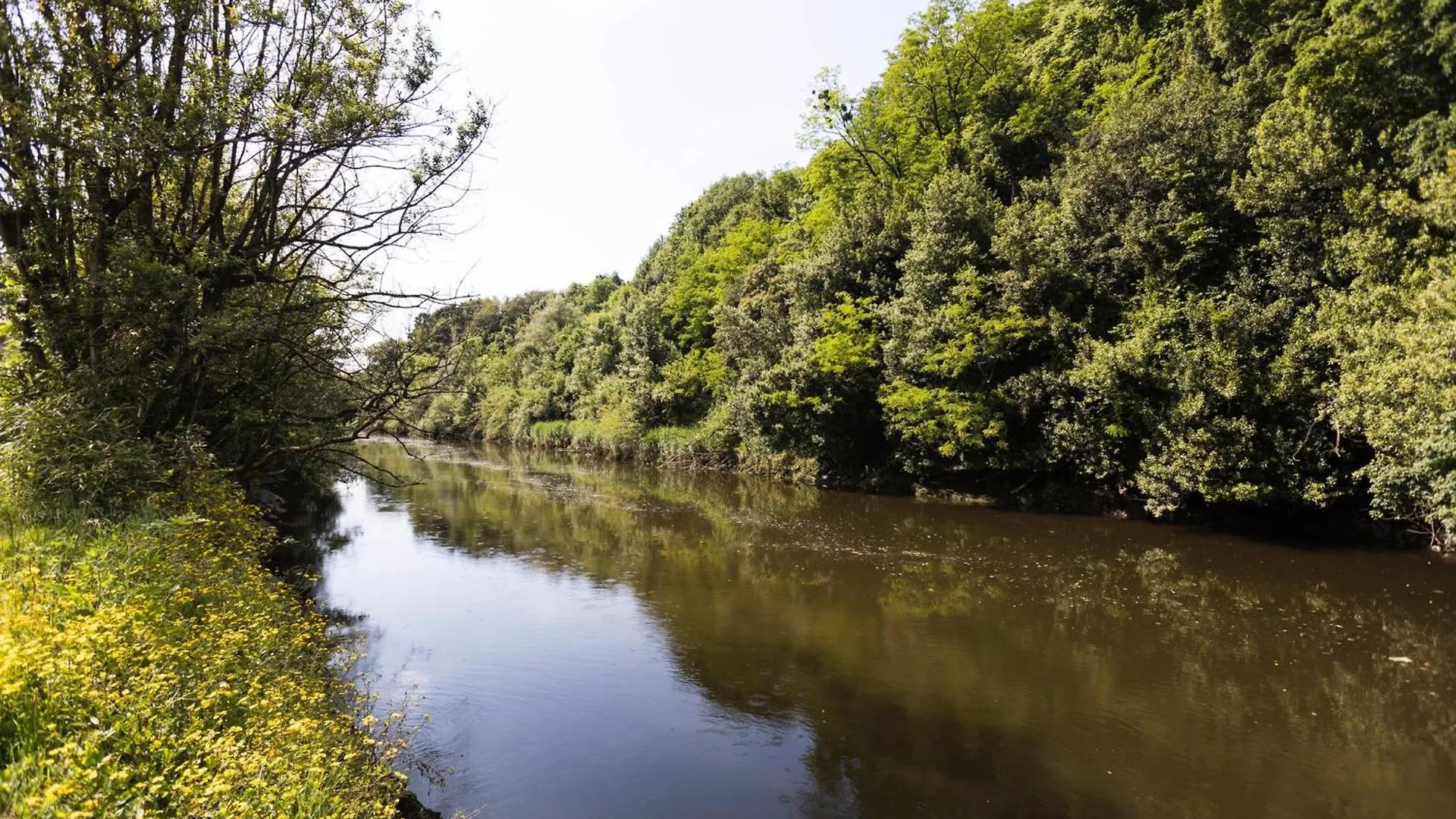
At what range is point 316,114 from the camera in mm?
9031

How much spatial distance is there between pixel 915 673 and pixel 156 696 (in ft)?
29.8

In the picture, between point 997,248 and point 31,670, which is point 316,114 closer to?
point 31,670

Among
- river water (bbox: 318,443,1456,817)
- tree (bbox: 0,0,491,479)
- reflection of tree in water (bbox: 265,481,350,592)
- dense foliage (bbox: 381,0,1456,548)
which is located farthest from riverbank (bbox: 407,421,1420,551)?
tree (bbox: 0,0,491,479)

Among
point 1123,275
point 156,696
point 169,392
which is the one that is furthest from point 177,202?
point 1123,275

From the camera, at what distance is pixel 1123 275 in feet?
68.0

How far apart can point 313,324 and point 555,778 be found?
6990 mm

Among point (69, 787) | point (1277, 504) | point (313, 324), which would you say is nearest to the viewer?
point (69, 787)

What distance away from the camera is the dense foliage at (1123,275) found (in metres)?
14.5

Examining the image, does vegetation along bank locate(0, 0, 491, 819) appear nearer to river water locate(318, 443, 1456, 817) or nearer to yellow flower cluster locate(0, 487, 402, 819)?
yellow flower cluster locate(0, 487, 402, 819)

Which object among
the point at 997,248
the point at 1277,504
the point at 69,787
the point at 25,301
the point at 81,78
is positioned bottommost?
the point at 69,787

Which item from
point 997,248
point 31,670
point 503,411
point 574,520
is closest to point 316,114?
point 31,670

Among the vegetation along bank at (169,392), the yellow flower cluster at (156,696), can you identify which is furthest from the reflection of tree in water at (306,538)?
the yellow flower cluster at (156,696)

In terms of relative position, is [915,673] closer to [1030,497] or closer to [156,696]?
[156,696]

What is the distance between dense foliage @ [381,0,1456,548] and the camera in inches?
571
